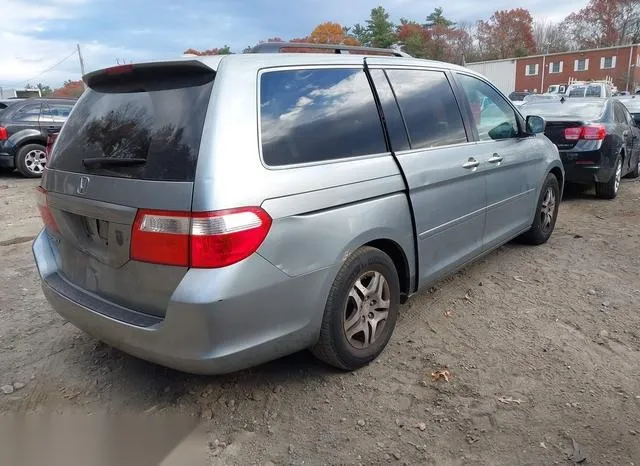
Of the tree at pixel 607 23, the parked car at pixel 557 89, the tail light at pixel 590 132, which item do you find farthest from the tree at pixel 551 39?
the tail light at pixel 590 132

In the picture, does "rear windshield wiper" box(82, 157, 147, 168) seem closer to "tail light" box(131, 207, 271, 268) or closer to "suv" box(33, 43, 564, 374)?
"suv" box(33, 43, 564, 374)

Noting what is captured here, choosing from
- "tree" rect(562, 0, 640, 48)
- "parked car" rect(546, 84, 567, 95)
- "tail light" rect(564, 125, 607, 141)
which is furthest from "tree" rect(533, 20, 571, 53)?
"tail light" rect(564, 125, 607, 141)

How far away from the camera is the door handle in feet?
12.1

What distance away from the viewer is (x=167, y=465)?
8.03 ft

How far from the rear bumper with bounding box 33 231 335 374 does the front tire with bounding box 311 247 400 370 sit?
0.10 metres

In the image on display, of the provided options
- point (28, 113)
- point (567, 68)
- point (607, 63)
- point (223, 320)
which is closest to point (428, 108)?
point (223, 320)

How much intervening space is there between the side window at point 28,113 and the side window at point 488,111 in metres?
10.1

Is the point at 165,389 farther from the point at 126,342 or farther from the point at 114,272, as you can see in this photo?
the point at 114,272

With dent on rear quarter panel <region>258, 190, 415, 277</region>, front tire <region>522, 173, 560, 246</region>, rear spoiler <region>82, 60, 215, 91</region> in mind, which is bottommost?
front tire <region>522, 173, 560, 246</region>

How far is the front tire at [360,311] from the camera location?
109 inches

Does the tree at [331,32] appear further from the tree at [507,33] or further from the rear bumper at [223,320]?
the rear bumper at [223,320]

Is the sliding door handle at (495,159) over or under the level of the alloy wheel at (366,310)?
over

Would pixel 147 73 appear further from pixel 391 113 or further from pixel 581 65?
pixel 581 65

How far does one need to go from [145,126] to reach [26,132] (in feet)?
32.9
